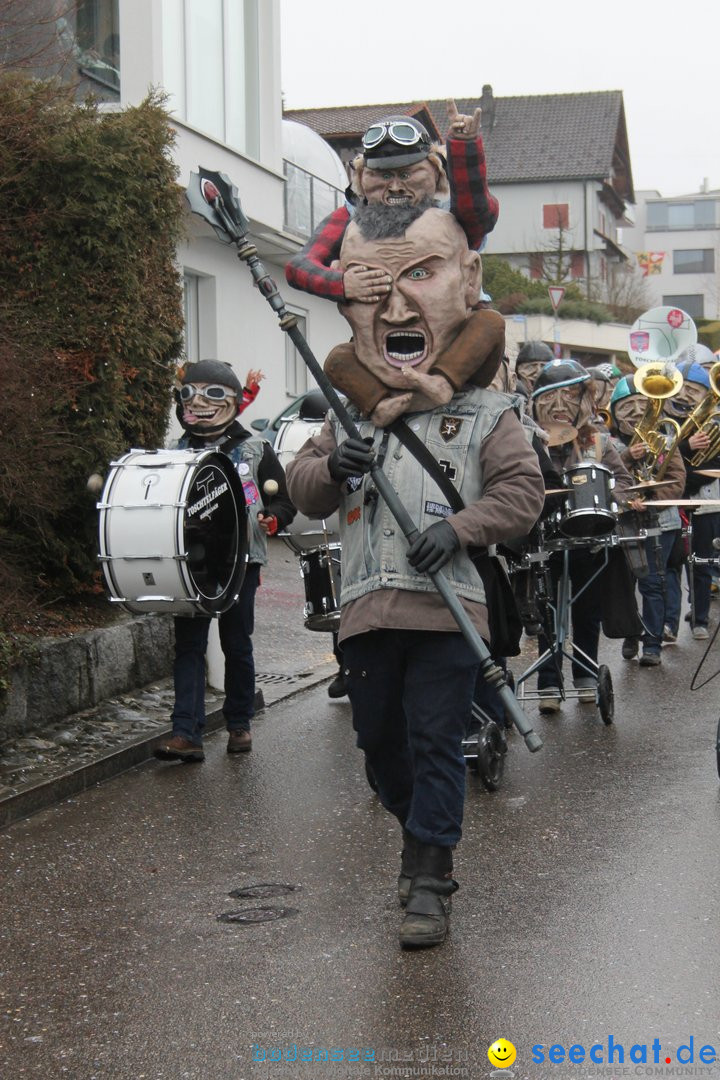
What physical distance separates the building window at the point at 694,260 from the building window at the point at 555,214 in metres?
29.0

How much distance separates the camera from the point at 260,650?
1157 cm

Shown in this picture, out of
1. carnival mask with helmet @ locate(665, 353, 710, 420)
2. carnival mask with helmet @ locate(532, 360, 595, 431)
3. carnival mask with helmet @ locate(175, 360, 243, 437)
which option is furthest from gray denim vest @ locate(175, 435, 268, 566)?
carnival mask with helmet @ locate(665, 353, 710, 420)

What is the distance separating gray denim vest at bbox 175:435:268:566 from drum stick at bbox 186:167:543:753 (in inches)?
108

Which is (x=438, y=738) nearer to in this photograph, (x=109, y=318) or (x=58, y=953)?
(x=58, y=953)

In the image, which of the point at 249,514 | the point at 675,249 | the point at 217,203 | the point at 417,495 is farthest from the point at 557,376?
the point at 675,249

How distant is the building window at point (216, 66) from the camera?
17.5m

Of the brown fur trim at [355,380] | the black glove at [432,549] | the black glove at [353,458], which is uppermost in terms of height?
the brown fur trim at [355,380]

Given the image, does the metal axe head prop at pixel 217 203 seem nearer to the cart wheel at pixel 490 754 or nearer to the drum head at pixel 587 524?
the cart wheel at pixel 490 754

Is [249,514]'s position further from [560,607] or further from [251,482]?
[560,607]

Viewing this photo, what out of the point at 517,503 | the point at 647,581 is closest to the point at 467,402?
the point at 517,503

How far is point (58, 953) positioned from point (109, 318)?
16.0 ft

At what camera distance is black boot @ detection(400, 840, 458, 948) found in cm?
468

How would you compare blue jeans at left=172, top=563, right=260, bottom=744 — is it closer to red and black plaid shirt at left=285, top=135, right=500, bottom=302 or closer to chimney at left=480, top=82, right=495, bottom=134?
red and black plaid shirt at left=285, top=135, right=500, bottom=302

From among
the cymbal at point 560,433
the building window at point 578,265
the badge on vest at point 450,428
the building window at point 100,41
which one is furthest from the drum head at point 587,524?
the building window at point 578,265
